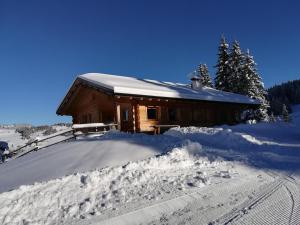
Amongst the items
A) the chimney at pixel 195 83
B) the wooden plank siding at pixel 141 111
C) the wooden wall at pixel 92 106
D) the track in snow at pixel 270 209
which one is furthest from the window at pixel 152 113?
the track in snow at pixel 270 209

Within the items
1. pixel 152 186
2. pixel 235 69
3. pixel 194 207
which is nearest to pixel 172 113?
pixel 152 186

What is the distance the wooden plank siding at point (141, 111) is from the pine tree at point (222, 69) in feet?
31.9

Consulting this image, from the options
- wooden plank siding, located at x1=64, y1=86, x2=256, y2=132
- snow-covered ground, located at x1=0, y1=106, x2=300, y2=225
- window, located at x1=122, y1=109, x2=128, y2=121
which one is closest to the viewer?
snow-covered ground, located at x1=0, y1=106, x2=300, y2=225

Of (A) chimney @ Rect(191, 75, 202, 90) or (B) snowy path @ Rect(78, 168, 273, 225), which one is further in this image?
(A) chimney @ Rect(191, 75, 202, 90)

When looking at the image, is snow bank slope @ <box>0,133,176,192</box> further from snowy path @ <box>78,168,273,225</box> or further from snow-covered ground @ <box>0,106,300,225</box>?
snowy path @ <box>78,168,273,225</box>

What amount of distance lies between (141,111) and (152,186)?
43.7 feet

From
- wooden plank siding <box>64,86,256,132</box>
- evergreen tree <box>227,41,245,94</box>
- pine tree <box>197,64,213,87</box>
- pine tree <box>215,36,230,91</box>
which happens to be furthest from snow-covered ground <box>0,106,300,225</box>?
pine tree <box>197,64,213,87</box>

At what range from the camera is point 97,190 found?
660cm

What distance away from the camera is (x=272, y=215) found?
501cm

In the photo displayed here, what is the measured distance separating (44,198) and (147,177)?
2400 millimetres

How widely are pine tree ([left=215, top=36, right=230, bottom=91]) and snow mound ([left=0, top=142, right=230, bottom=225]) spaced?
3002 centimetres

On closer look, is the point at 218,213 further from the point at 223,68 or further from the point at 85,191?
the point at 223,68

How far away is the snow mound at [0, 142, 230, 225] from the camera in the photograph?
5652 millimetres

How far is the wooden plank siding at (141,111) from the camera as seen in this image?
19594 mm
